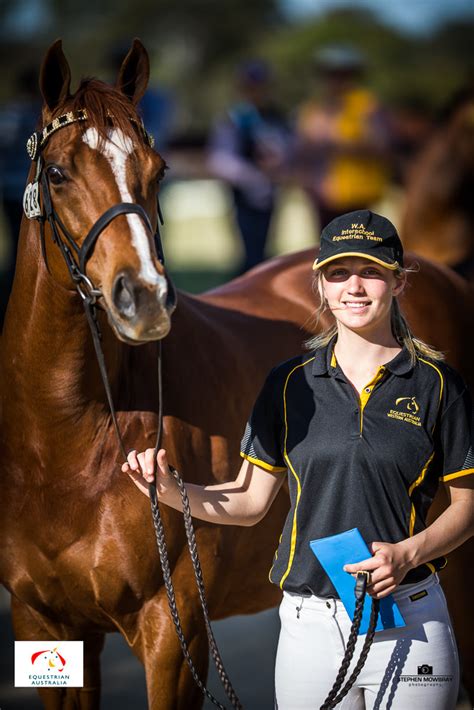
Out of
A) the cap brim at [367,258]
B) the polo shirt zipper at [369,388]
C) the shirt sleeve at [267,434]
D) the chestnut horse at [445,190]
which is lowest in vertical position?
the shirt sleeve at [267,434]

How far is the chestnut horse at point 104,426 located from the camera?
2.80 m

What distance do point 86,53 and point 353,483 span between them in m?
51.9

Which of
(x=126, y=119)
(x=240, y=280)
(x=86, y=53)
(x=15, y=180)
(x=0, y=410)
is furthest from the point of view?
(x=86, y=53)

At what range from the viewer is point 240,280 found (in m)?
4.55

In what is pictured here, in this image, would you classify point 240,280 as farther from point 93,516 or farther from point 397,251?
point 397,251

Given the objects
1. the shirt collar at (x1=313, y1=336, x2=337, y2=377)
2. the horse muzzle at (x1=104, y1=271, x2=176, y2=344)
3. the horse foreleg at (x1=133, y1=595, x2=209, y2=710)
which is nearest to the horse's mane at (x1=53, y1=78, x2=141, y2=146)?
the horse muzzle at (x1=104, y1=271, x2=176, y2=344)

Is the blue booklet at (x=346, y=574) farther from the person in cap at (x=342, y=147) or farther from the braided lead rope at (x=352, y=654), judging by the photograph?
the person in cap at (x=342, y=147)

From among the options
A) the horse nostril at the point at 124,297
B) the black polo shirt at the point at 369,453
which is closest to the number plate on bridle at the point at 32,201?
the horse nostril at the point at 124,297

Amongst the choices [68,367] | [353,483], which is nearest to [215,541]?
[68,367]

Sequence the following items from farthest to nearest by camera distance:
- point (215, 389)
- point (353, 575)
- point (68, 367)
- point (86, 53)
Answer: point (86, 53), point (215, 389), point (68, 367), point (353, 575)

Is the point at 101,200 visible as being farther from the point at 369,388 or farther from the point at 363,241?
the point at 369,388

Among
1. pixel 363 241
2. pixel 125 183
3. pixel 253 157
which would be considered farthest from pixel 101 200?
pixel 253 157

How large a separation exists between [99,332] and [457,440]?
103 cm

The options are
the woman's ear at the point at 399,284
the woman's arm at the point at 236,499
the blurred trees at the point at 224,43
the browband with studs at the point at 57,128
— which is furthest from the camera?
the blurred trees at the point at 224,43
